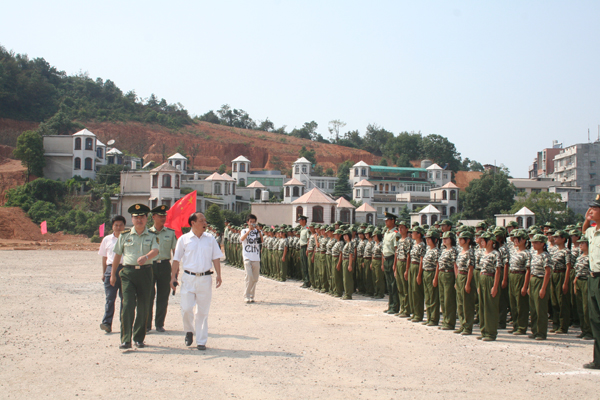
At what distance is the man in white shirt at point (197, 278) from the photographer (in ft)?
23.4

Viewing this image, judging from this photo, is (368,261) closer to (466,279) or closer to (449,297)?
(449,297)

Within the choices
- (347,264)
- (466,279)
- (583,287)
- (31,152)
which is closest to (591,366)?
(466,279)

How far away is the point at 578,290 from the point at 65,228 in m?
47.4

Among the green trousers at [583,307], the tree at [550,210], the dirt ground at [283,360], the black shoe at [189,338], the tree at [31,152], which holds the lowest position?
the dirt ground at [283,360]

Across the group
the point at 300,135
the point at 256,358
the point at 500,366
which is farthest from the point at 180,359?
the point at 300,135

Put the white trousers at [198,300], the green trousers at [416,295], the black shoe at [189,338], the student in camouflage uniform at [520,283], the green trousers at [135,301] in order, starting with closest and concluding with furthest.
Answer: the green trousers at [135,301] < the white trousers at [198,300] < the black shoe at [189,338] < the student in camouflage uniform at [520,283] < the green trousers at [416,295]

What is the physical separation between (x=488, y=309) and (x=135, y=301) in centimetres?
533

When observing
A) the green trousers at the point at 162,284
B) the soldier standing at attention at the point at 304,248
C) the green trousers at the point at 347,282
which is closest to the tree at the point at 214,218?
the soldier standing at attention at the point at 304,248

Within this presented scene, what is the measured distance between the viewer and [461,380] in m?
5.89

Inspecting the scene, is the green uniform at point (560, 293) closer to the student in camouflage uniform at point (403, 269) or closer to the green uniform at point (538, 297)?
the green uniform at point (538, 297)

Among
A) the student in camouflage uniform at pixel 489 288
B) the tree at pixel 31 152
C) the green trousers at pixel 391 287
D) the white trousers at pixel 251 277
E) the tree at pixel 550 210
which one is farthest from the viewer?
the tree at pixel 31 152

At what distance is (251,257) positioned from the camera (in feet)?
38.9

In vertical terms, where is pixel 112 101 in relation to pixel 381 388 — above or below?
above

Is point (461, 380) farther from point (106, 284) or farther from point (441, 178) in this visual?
point (441, 178)
